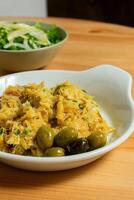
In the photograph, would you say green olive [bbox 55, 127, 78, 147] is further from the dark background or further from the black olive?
the dark background

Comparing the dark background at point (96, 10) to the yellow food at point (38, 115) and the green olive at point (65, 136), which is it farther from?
the green olive at point (65, 136)

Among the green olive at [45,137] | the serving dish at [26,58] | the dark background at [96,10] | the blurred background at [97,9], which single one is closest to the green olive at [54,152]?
the green olive at [45,137]

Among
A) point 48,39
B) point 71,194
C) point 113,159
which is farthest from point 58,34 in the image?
point 71,194

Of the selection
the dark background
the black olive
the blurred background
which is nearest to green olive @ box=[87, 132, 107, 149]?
the black olive

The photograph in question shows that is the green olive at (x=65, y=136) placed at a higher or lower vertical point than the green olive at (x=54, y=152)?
higher

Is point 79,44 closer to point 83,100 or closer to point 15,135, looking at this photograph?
point 83,100

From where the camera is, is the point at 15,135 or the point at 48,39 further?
the point at 48,39

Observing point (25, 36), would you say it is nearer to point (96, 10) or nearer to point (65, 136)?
point (65, 136)
